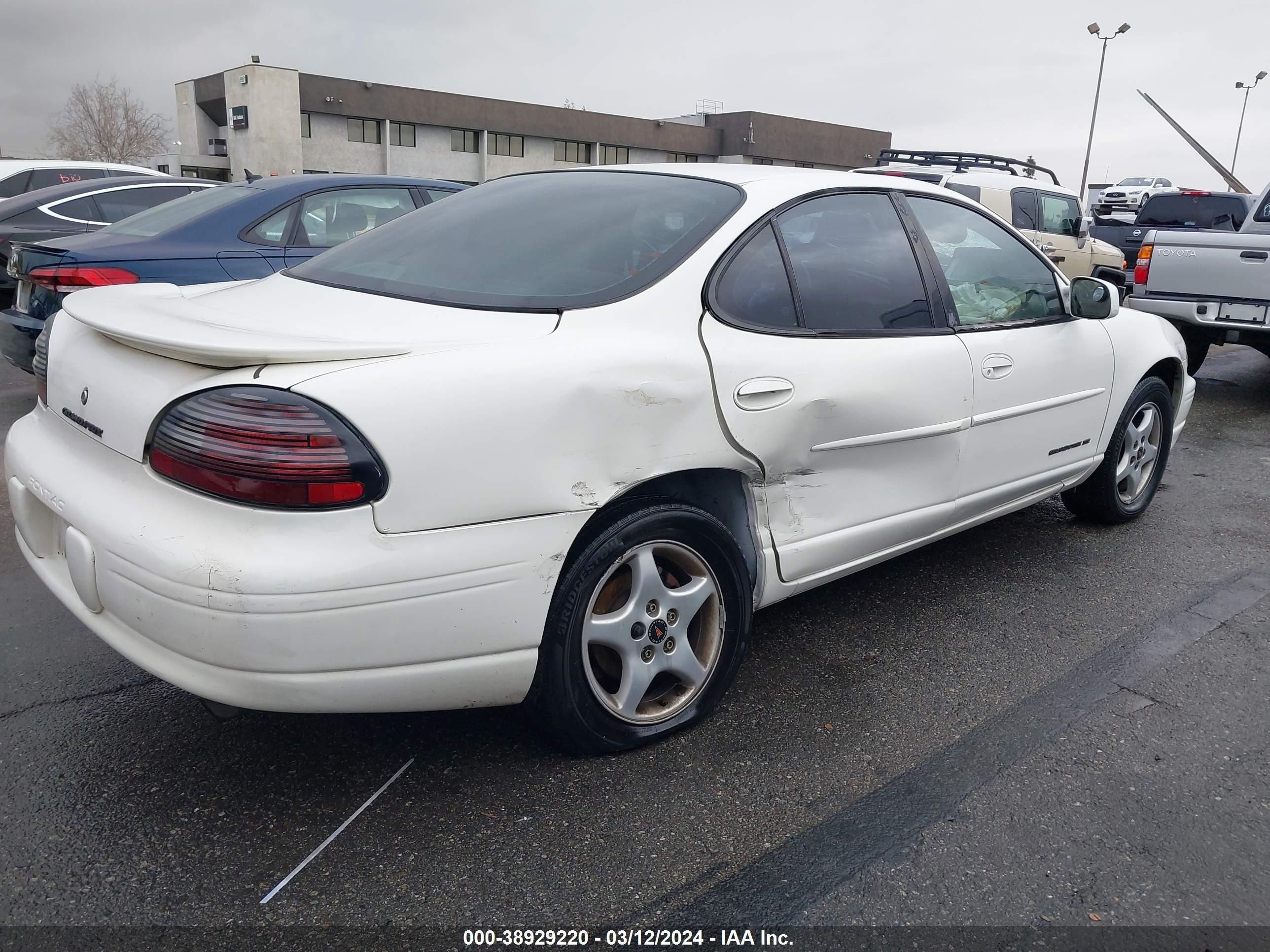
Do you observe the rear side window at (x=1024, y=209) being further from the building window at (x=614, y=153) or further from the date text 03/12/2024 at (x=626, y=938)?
the building window at (x=614, y=153)

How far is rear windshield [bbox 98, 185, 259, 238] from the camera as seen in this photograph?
5.79 meters

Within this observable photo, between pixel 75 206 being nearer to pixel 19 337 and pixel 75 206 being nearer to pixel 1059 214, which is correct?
pixel 19 337

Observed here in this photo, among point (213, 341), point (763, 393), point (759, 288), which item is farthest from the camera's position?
point (759, 288)

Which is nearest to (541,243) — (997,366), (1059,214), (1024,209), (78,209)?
(997,366)

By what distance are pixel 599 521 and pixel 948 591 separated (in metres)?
2.01

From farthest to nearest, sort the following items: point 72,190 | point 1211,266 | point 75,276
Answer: point 72,190 < point 1211,266 < point 75,276

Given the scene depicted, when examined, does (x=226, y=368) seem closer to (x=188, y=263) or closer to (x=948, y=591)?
(x=948, y=591)

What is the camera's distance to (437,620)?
7.16 feet

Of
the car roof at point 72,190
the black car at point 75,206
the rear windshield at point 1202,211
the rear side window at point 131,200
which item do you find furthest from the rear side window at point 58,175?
the rear windshield at point 1202,211

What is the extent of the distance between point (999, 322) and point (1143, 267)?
5.99 meters

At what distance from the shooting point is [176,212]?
237 inches

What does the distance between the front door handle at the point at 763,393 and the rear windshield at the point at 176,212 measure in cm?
431

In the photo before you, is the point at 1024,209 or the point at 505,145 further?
the point at 505,145

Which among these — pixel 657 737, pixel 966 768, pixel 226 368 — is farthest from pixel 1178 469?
pixel 226 368
